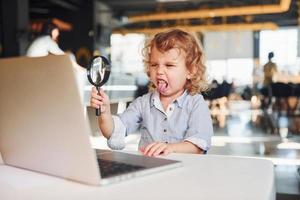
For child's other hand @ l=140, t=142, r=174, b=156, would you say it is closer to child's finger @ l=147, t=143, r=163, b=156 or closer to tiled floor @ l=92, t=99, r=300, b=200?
child's finger @ l=147, t=143, r=163, b=156

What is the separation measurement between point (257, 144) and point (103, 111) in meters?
3.67

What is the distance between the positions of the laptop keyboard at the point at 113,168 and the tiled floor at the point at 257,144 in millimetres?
1511

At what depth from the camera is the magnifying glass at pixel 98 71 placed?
0.88 m

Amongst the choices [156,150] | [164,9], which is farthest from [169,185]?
[164,9]

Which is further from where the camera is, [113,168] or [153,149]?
[153,149]

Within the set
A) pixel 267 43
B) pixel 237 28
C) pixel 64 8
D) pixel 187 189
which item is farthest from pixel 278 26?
pixel 187 189

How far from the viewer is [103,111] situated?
3.55 ft

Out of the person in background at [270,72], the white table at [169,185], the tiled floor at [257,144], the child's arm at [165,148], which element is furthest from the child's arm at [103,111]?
the person in background at [270,72]

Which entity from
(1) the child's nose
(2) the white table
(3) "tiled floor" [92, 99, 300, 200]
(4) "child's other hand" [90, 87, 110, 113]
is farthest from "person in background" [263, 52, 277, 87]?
(2) the white table

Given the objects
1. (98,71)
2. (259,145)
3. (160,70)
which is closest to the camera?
(98,71)

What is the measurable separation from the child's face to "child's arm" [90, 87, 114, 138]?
7.6 inches

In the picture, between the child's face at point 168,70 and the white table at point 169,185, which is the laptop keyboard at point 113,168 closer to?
the white table at point 169,185

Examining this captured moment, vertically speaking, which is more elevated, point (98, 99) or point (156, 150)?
point (98, 99)

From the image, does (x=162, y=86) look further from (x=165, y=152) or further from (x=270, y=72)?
(x=270, y=72)
